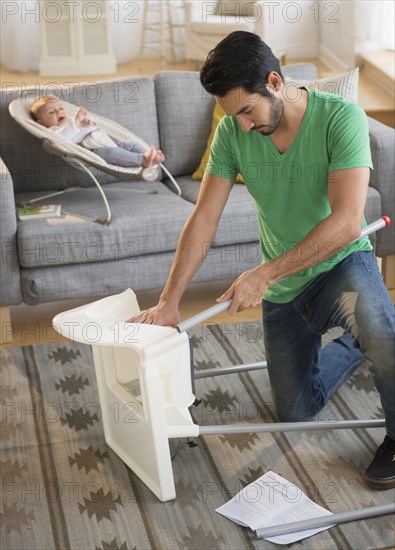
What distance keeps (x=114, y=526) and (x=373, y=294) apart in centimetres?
92

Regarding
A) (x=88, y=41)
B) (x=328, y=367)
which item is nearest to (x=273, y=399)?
(x=328, y=367)

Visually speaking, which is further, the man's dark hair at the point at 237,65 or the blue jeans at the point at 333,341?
the blue jeans at the point at 333,341

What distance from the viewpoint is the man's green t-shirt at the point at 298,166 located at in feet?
8.09

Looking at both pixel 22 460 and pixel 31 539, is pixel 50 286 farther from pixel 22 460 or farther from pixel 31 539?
pixel 31 539

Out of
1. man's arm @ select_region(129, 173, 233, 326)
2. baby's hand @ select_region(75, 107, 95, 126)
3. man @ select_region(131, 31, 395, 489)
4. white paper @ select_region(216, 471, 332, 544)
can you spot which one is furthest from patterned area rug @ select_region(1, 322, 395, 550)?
baby's hand @ select_region(75, 107, 95, 126)

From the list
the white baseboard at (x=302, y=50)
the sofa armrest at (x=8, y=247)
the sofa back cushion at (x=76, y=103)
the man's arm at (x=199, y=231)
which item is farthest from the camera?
the white baseboard at (x=302, y=50)

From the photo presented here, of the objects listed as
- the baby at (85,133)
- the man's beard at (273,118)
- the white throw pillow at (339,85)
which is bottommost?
the baby at (85,133)

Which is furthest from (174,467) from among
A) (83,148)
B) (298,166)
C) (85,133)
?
(85,133)

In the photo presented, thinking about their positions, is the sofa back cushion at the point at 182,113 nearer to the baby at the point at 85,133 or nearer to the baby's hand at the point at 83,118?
the baby at the point at 85,133

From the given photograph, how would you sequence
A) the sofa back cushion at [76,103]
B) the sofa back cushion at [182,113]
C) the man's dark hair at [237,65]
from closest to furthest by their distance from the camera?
the man's dark hair at [237,65]
the sofa back cushion at [76,103]
the sofa back cushion at [182,113]

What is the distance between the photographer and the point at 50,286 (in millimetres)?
3441

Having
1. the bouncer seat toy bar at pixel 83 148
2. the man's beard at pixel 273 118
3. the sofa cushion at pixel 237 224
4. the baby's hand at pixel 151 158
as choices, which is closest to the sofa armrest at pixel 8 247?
the bouncer seat toy bar at pixel 83 148

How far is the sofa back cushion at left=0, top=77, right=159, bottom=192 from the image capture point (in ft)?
12.4

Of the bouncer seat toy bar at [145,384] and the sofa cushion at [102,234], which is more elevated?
the bouncer seat toy bar at [145,384]
